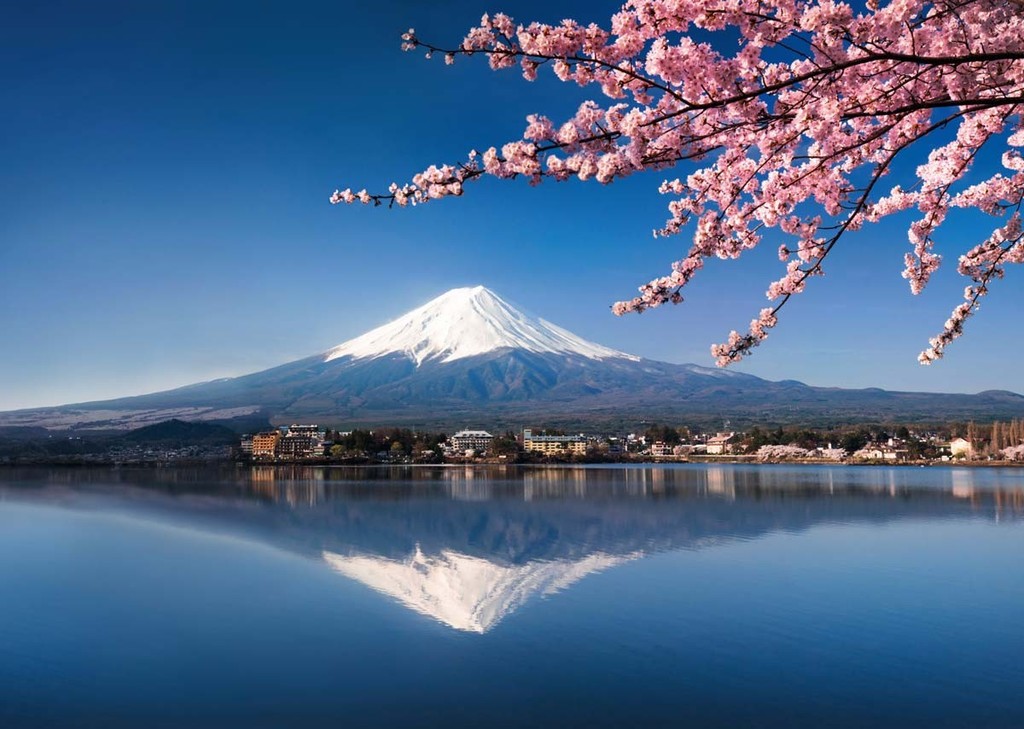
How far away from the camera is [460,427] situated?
55062 mm

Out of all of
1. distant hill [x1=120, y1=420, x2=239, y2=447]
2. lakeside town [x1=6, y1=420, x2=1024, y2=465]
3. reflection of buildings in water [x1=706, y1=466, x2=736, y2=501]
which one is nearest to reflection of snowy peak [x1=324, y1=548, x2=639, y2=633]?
reflection of buildings in water [x1=706, y1=466, x2=736, y2=501]

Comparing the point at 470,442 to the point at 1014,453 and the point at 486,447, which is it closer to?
the point at 486,447

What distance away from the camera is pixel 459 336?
280ft

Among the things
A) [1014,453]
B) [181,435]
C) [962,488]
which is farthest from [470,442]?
[962,488]

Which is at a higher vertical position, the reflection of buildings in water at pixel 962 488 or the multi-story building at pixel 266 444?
the multi-story building at pixel 266 444

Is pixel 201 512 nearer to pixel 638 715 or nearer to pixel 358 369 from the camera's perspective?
pixel 638 715

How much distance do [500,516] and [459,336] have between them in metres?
72.3

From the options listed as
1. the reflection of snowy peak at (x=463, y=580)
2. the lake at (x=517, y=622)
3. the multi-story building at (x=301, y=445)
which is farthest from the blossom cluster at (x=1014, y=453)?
the multi-story building at (x=301, y=445)

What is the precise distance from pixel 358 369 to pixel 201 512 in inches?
2351

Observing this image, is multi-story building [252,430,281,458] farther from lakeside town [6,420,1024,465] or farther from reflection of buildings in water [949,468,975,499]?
reflection of buildings in water [949,468,975,499]

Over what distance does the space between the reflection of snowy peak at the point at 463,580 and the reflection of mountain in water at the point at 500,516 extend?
2 centimetres

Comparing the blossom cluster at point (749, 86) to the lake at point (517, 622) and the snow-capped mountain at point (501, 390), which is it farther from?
the snow-capped mountain at point (501, 390)

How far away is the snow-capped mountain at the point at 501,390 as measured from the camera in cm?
6084

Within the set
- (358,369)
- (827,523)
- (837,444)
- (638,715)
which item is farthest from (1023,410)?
(638,715)
